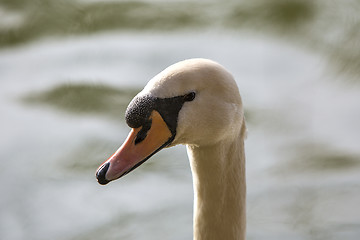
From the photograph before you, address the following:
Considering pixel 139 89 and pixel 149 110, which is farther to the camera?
pixel 139 89

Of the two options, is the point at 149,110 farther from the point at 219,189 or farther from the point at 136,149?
the point at 219,189

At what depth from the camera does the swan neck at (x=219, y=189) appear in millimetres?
2354

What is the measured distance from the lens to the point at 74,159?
4.03 m

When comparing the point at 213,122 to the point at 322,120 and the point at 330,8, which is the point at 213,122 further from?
the point at 330,8

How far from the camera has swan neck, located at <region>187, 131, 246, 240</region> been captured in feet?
7.72

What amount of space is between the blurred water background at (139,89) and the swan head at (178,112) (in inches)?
52.4

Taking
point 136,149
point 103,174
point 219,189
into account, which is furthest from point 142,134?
point 219,189

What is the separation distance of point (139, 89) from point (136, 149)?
86.3 inches

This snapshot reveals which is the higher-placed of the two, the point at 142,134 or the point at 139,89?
the point at 139,89

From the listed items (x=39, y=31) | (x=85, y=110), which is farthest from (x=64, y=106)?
(x=39, y=31)

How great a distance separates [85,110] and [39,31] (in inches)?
38.2

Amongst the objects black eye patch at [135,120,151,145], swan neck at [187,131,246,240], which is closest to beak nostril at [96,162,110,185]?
black eye patch at [135,120,151,145]

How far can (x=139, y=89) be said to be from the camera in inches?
174

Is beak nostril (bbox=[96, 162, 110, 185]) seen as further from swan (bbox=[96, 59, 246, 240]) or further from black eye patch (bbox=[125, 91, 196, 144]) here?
black eye patch (bbox=[125, 91, 196, 144])
